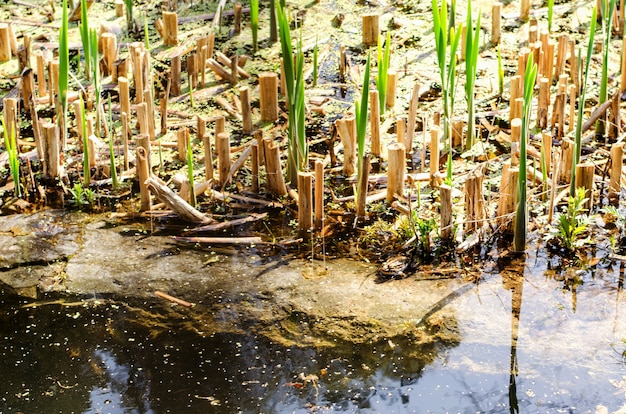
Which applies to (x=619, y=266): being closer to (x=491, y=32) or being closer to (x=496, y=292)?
(x=496, y=292)

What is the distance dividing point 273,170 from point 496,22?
8.29ft

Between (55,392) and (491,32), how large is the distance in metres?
4.36

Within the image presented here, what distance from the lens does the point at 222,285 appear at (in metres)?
4.08

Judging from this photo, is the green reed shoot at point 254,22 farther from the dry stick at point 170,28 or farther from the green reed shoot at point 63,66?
the green reed shoot at point 63,66

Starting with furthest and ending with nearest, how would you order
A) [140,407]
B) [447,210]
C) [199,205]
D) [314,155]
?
1. [314,155]
2. [199,205]
3. [447,210]
4. [140,407]

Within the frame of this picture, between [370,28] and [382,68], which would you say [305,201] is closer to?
[382,68]

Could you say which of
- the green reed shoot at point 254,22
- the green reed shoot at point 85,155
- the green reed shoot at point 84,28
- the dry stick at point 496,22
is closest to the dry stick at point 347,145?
the green reed shoot at point 85,155

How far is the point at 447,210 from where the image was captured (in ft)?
13.9

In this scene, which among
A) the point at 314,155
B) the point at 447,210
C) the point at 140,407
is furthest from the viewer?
the point at 314,155

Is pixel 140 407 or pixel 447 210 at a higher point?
pixel 447 210

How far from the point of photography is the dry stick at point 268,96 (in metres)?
5.53

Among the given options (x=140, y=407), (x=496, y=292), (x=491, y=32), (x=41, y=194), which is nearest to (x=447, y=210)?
(x=496, y=292)

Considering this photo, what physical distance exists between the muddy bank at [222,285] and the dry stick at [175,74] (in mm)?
1638

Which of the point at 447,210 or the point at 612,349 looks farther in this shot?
the point at 447,210
